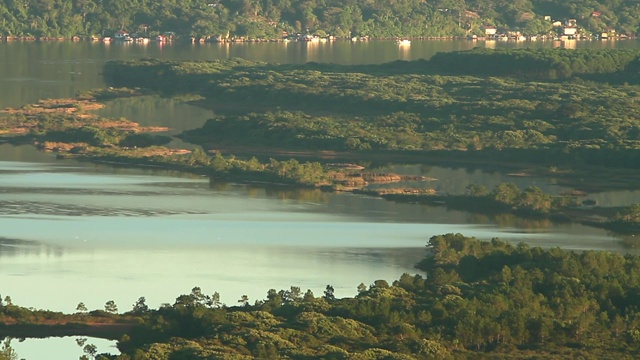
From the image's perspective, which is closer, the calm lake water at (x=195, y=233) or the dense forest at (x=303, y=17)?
the calm lake water at (x=195, y=233)

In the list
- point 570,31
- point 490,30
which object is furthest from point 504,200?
point 490,30

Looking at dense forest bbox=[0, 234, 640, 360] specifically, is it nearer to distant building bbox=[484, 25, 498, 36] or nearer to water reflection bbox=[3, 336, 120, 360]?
water reflection bbox=[3, 336, 120, 360]

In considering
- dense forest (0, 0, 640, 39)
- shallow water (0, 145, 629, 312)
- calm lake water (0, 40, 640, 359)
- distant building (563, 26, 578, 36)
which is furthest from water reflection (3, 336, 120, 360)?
distant building (563, 26, 578, 36)

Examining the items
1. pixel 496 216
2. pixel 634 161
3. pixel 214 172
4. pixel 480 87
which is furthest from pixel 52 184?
pixel 480 87

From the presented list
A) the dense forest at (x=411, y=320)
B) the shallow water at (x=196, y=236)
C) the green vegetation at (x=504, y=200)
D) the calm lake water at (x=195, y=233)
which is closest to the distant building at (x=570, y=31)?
the calm lake water at (x=195, y=233)

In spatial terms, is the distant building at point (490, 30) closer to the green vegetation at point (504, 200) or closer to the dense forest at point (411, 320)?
the green vegetation at point (504, 200)

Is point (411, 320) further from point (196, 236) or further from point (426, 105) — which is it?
point (426, 105)
